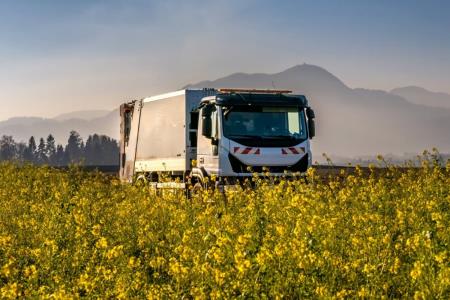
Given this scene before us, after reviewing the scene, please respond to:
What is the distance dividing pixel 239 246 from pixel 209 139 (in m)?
11.3

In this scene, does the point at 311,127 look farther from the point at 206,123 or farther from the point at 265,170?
the point at 206,123

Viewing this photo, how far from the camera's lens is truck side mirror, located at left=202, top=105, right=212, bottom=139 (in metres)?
17.3

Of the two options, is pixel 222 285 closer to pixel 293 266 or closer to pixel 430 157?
pixel 293 266

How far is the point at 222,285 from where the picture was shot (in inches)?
247

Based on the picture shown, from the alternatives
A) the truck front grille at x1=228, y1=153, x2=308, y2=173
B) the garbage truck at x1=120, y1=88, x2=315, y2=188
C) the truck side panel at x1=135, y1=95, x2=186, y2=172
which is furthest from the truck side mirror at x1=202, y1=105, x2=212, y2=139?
the truck side panel at x1=135, y1=95, x2=186, y2=172

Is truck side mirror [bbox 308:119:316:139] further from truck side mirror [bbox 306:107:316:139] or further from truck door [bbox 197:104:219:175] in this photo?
truck door [bbox 197:104:219:175]

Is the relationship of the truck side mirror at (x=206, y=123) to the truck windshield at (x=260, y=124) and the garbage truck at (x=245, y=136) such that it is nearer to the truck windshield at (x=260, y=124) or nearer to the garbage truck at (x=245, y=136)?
the garbage truck at (x=245, y=136)

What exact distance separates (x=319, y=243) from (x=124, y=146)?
18.9m

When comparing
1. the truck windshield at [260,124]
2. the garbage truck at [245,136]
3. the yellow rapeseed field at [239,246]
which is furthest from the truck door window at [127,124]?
the yellow rapeseed field at [239,246]

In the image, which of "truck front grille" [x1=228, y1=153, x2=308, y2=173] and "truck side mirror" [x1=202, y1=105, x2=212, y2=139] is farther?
"truck front grille" [x1=228, y1=153, x2=308, y2=173]

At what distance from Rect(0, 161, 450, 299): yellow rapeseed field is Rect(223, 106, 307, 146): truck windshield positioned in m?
4.02

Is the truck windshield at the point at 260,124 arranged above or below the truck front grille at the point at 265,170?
above

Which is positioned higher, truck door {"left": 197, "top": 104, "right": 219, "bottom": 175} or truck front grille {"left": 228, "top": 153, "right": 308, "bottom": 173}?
truck door {"left": 197, "top": 104, "right": 219, "bottom": 175}

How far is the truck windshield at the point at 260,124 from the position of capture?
57.9 ft
